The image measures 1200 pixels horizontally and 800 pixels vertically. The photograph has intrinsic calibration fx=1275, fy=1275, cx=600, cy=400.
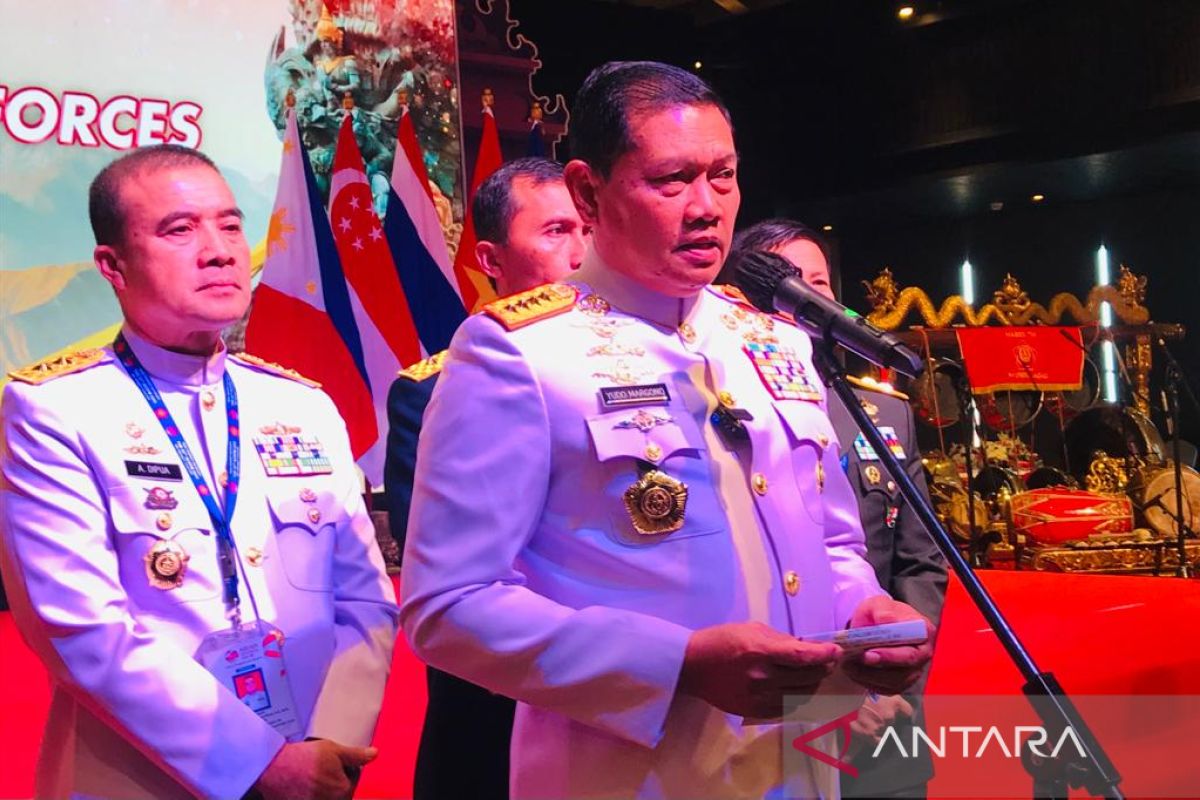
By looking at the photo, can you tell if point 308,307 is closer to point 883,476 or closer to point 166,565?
point 883,476

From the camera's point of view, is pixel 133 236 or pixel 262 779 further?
pixel 133 236

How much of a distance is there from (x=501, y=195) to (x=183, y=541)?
1021mm

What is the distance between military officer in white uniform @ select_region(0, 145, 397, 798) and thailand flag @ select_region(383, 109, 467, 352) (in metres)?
3.38

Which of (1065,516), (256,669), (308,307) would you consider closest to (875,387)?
(256,669)

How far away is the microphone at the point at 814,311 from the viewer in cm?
127

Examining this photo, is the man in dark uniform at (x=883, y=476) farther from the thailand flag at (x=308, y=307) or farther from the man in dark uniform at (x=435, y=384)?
the thailand flag at (x=308, y=307)

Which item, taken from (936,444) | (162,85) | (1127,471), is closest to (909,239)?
(936,444)

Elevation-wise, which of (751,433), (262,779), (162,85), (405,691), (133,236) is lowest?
(405,691)

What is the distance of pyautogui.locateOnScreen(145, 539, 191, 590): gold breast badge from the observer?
1562 mm

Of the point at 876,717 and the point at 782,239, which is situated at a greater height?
the point at 782,239

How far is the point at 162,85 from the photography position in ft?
14.7

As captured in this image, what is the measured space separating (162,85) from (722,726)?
3.87m

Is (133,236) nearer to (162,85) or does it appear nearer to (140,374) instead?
(140,374)

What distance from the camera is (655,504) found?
1.28 metres
